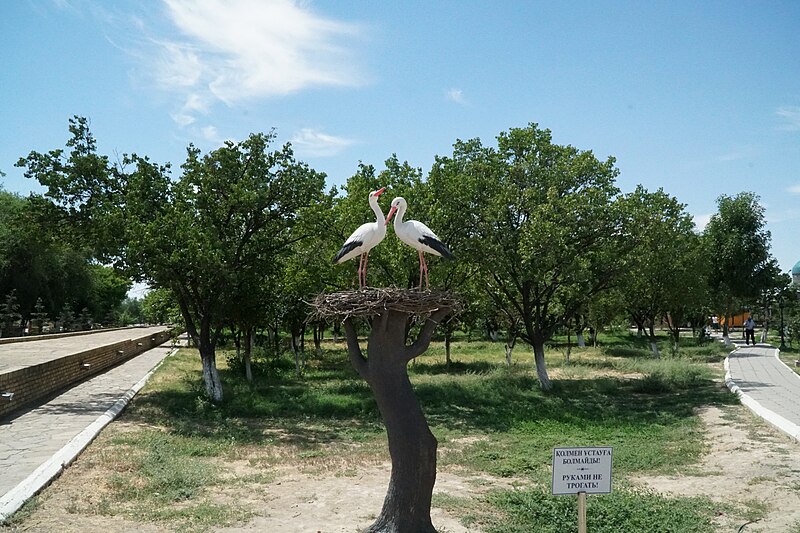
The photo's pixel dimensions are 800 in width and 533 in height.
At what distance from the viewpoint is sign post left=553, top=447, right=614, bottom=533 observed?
618 centimetres

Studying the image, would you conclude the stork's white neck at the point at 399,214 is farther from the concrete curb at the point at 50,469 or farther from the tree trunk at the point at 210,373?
the tree trunk at the point at 210,373

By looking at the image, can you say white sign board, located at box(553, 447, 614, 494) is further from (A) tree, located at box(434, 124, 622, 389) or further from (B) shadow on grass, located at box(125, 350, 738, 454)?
(A) tree, located at box(434, 124, 622, 389)

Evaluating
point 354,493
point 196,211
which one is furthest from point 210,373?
point 354,493

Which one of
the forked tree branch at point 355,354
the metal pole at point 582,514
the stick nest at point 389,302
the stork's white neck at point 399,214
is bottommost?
the metal pole at point 582,514

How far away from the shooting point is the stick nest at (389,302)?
7.21m

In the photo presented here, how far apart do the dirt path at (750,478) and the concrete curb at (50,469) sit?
823 cm

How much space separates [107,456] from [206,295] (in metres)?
7.93

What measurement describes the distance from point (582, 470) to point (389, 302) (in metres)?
2.57

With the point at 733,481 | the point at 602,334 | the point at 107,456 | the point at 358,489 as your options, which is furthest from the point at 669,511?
the point at 602,334

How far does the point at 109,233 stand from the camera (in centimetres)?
1658

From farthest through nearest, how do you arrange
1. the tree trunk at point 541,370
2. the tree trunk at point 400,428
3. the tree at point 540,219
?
the tree trunk at point 541,370 < the tree at point 540,219 < the tree trunk at point 400,428

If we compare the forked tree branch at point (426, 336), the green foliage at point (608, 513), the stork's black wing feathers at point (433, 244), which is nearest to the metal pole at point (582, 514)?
the green foliage at point (608, 513)

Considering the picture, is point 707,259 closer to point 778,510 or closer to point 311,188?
point 311,188

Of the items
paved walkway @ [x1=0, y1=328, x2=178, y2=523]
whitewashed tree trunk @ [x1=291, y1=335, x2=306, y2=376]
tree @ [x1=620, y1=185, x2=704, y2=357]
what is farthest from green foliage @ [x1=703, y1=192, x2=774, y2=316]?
Answer: paved walkway @ [x1=0, y1=328, x2=178, y2=523]
